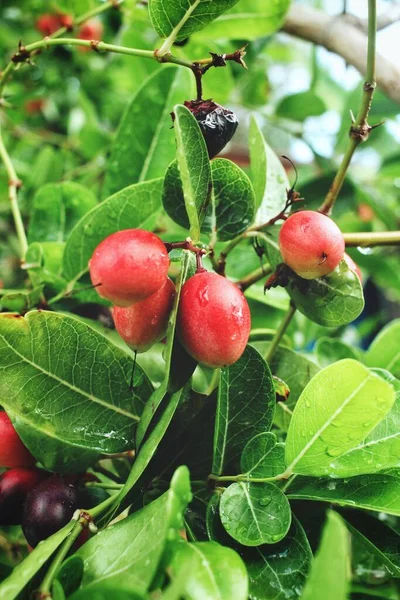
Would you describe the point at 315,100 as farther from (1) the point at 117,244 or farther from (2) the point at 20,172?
(1) the point at 117,244

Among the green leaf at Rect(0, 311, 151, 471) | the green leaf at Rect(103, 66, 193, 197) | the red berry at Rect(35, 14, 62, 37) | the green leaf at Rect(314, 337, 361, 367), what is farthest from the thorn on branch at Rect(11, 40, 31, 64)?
the red berry at Rect(35, 14, 62, 37)

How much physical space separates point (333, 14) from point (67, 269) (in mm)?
936

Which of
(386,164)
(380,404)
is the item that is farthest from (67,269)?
(386,164)

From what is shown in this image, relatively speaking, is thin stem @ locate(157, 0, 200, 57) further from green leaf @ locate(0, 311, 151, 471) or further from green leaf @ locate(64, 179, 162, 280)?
green leaf @ locate(0, 311, 151, 471)

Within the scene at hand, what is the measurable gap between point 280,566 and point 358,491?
0.13 metres

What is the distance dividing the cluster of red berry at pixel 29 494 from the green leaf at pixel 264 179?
47cm

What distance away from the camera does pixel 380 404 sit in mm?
634

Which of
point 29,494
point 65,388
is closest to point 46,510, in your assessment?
point 29,494

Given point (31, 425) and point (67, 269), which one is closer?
point (31, 425)

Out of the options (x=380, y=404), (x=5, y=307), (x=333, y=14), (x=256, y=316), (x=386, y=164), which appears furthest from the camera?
(x=386, y=164)

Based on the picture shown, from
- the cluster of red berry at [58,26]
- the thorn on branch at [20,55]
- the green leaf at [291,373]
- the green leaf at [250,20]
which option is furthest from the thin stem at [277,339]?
the cluster of red berry at [58,26]

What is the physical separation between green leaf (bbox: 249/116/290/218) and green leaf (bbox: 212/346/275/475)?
27cm

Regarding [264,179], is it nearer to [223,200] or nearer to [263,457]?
[223,200]

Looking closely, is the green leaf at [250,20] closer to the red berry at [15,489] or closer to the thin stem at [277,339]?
the thin stem at [277,339]
